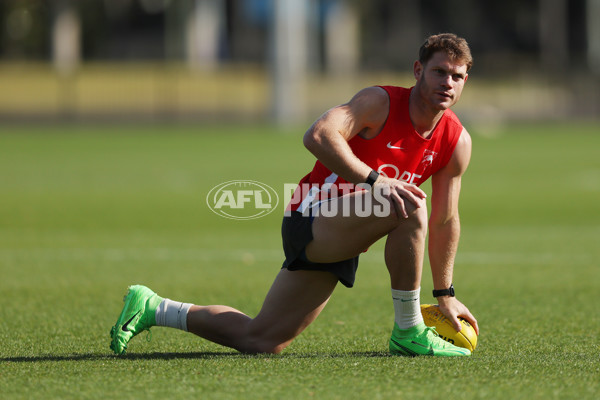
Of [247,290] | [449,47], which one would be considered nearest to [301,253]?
[449,47]

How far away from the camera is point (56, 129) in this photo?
36.8 meters

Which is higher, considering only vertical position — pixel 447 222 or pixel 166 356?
pixel 447 222

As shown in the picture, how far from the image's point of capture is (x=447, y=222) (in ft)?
17.8

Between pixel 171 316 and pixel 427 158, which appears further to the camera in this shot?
pixel 171 316

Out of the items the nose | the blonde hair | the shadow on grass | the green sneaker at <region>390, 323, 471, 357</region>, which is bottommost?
the shadow on grass

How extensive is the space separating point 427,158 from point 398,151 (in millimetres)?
185

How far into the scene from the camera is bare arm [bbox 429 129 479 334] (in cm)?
537

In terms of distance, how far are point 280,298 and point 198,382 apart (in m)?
1.01

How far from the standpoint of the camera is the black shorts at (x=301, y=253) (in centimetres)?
514

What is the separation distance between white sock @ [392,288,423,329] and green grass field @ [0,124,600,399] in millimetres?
207

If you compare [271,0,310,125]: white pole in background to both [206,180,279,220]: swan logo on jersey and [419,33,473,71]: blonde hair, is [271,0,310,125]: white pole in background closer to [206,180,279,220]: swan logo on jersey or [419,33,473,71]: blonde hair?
[206,180,279,220]: swan logo on jersey

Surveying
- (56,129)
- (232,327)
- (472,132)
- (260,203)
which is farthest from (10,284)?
(472,132)

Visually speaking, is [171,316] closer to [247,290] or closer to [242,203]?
[247,290]

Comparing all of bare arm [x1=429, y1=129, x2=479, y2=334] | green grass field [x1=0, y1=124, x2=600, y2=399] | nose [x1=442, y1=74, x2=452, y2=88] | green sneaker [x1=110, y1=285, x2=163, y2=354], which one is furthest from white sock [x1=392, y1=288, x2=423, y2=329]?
green sneaker [x1=110, y1=285, x2=163, y2=354]
